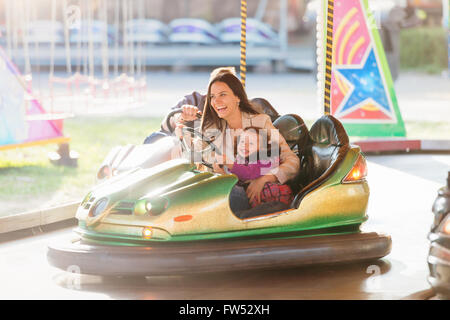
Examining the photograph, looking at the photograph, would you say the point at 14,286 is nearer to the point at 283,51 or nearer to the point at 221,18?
the point at 283,51

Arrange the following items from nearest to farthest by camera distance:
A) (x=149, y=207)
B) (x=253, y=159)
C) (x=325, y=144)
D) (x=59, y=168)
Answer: (x=149, y=207) → (x=253, y=159) → (x=325, y=144) → (x=59, y=168)

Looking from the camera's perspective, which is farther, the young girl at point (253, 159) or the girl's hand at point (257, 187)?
the young girl at point (253, 159)

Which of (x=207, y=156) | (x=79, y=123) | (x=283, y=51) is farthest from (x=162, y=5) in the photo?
(x=207, y=156)

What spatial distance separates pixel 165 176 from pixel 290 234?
23.8 inches

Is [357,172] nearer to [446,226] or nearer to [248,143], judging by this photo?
[248,143]

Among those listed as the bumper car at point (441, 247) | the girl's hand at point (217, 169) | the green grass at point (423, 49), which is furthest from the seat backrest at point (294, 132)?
the green grass at point (423, 49)

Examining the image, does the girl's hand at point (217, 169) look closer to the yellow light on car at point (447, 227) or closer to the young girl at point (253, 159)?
the young girl at point (253, 159)

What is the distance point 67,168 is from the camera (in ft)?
22.3

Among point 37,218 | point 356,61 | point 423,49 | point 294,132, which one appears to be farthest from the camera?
point 423,49

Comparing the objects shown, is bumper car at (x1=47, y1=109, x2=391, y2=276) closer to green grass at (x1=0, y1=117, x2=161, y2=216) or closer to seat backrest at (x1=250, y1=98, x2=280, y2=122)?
seat backrest at (x1=250, y1=98, x2=280, y2=122)

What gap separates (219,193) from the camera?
11.4ft

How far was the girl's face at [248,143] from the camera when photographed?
381 centimetres

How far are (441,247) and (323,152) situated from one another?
966mm

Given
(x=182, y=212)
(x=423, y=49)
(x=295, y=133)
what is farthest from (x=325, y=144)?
(x=423, y=49)
